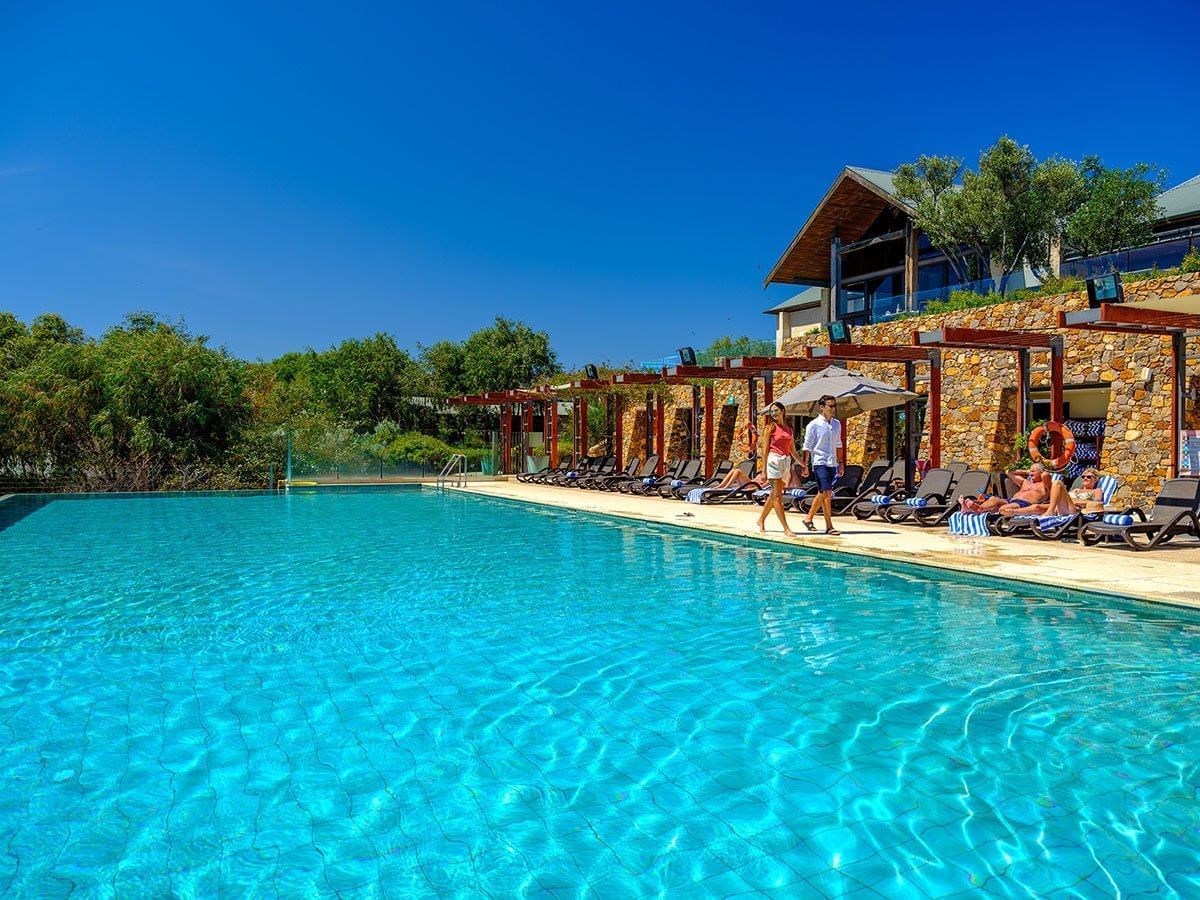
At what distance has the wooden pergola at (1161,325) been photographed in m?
9.55

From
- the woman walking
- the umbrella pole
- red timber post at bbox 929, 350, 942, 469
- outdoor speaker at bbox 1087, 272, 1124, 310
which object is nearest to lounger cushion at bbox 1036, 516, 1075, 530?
outdoor speaker at bbox 1087, 272, 1124, 310

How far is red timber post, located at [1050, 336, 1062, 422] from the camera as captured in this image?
39.4 ft

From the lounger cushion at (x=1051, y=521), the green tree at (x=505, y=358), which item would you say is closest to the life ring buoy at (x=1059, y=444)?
the lounger cushion at (x=1051, y=521)

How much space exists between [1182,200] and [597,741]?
24.9 metres

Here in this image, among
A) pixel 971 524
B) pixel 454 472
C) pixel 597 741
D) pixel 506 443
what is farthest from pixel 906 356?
pixel 506 443

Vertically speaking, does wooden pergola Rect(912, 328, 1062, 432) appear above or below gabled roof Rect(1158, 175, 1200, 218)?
below

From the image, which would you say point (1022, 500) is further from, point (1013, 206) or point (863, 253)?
point (863, 253)

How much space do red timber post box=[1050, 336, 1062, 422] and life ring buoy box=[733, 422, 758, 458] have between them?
745 cm

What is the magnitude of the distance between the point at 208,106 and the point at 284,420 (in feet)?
30.3

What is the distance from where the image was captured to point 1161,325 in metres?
10.4

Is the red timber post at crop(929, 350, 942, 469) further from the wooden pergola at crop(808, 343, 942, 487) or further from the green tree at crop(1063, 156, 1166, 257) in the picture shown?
the green tree at crop(1063, 156, 1166, 257)

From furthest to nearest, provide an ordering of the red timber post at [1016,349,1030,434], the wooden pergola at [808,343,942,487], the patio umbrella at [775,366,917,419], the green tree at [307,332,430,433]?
the green tree at [307,332,430,433]
the wooden pergola at [808,343,942,487]
the red timber post at [1016,349,1030,434]
the patio umbrella at [775,366,917,419]

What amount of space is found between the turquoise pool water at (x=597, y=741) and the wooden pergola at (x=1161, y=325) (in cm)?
463

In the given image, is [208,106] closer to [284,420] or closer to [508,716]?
[284,420]
